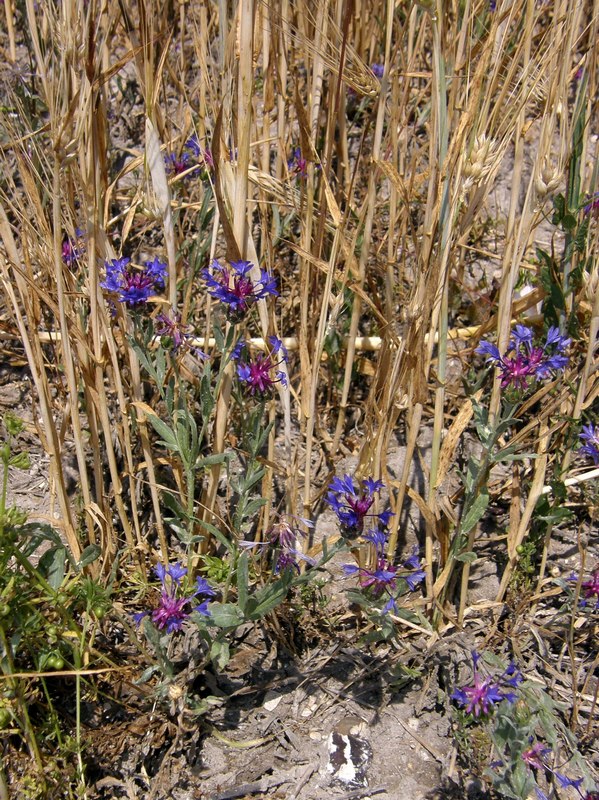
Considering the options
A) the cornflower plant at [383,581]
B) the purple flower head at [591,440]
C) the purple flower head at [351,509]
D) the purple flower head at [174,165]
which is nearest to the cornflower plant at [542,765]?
the cornflower plant at [383,581]

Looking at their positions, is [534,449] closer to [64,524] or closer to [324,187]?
[324,187]

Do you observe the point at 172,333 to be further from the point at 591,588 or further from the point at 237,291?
the point at 591,588

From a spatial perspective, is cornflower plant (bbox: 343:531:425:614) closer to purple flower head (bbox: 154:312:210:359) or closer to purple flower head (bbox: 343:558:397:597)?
purple flower head (bbox: 343:558:397:597)

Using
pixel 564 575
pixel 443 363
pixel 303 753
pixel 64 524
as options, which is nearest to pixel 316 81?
pixel 443 363

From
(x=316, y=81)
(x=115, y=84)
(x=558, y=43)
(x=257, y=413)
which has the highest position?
(x=558, y=43)

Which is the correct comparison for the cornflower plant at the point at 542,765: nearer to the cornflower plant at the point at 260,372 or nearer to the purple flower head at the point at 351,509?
the purple flower head at the point at 351,509

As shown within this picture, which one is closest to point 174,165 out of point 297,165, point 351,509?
point 297,165
